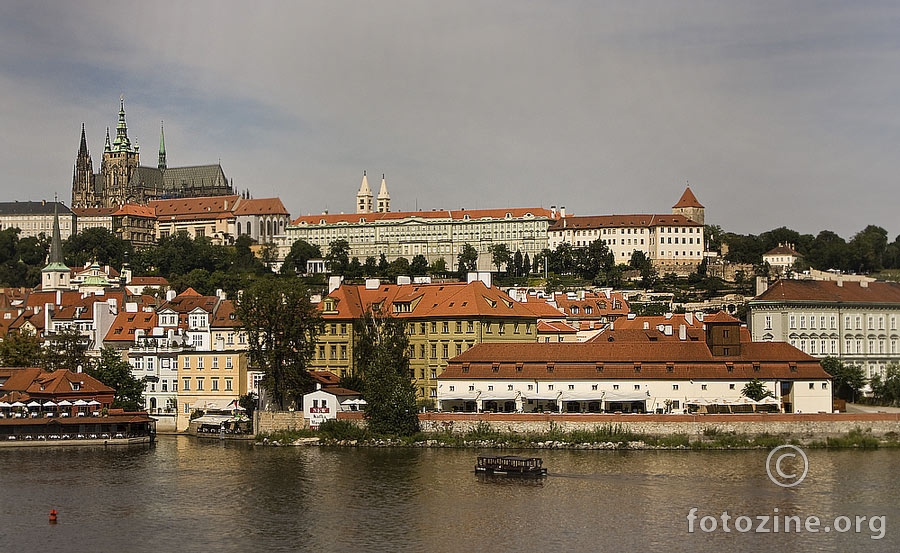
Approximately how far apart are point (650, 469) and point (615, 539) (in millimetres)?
10989

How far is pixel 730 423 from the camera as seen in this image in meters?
52.9

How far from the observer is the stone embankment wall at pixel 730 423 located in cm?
5284

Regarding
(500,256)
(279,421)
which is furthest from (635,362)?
(500,256)

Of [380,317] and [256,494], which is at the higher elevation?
[380,317]

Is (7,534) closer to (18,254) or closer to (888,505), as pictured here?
(888,505)

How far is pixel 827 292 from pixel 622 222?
10091cm

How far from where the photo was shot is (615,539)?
119 ft

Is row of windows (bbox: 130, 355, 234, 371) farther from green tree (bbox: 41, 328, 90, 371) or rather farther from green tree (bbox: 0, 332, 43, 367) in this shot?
green tree (bbox: 0, 332, 43, 367)

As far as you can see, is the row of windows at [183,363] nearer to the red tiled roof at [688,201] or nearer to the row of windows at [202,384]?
the row of windows at [202,384]

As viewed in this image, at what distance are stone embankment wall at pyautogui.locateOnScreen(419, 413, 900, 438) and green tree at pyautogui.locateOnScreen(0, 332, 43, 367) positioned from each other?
27.9 meters

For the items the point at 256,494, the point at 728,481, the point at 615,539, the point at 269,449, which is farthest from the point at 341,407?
the point at 615,539

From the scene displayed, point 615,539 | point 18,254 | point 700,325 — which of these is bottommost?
point 615,539

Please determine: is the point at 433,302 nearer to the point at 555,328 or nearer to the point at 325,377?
the point at 325,377

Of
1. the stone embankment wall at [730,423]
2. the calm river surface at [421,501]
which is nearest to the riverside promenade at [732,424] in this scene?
the stone embankment wall at [730,423]
